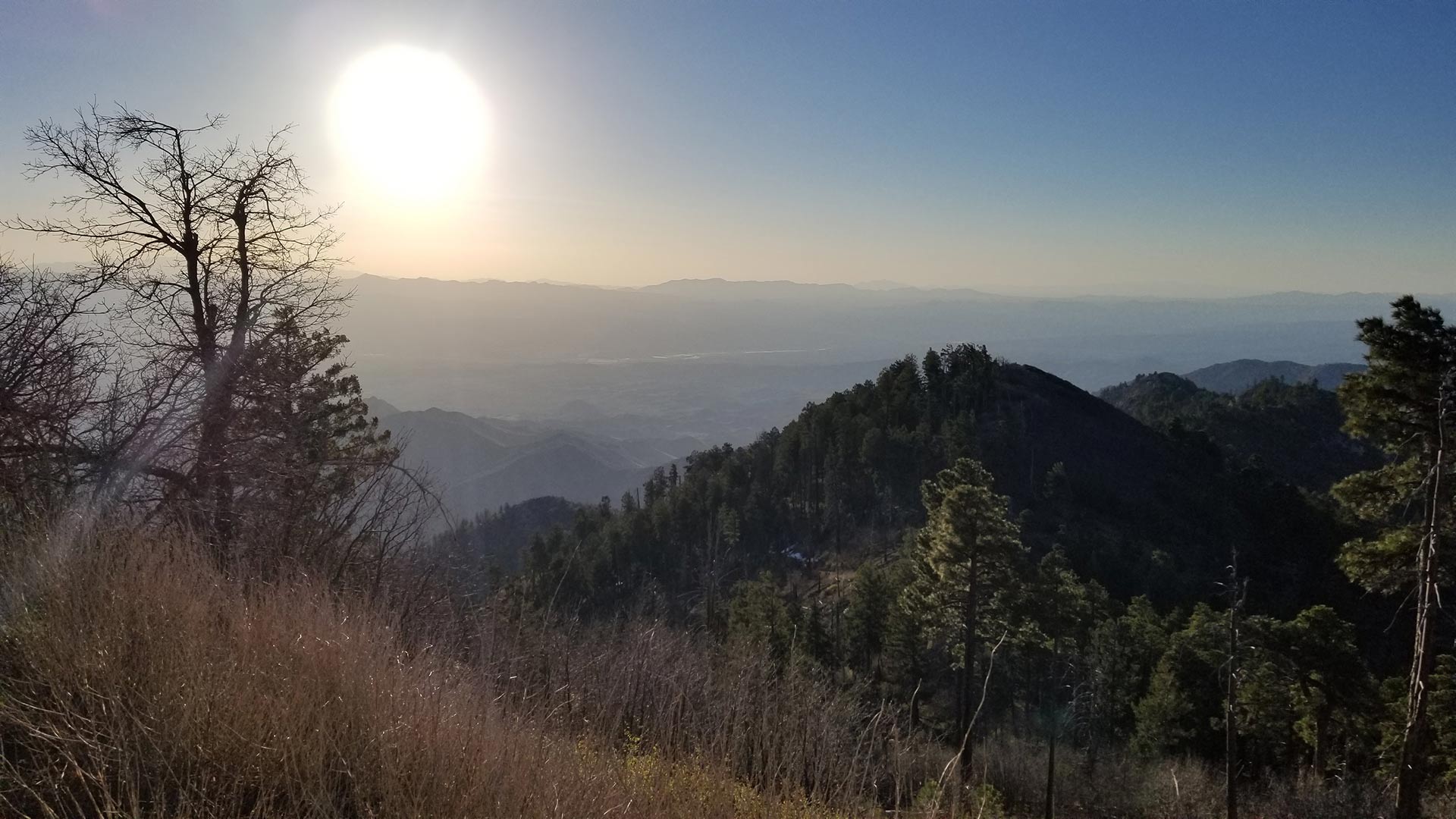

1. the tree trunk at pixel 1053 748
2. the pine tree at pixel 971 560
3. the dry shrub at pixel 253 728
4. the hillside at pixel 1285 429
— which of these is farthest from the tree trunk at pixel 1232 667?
the hillside at pixel 1285 429

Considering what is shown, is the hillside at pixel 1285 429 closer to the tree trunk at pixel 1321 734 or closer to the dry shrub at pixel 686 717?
the tree trunk at pixel 1321 734

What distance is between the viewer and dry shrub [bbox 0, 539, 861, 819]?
2.54 metres

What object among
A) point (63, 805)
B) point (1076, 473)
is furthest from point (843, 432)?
point (63, 805)

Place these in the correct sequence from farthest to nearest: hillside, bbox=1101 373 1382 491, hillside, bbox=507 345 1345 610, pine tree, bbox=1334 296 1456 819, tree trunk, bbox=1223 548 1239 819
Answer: hillside, bbox=1101 373 1382 491
hillside, bbox=507 345 1345 610
tree trunk, bbox=1223 548 1239 819
pine tree, bbox=1334 296 1456 819

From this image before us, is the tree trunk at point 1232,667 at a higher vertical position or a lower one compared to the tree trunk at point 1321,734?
higher

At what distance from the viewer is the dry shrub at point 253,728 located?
8.32 ft

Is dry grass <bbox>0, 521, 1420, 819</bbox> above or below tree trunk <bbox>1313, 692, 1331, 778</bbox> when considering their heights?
above

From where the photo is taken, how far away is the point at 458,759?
9.00 ft

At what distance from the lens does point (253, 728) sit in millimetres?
2744

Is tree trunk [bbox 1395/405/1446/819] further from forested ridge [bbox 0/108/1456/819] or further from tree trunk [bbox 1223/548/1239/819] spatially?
tree trunk [bbox 1223/548/1239/819]

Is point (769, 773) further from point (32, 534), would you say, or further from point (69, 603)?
point (32, 534)

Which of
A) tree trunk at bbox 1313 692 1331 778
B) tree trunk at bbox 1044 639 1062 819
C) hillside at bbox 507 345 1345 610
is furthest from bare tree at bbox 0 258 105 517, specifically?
hillside at bbox 507 345 1345 610

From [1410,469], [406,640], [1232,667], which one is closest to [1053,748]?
[1232,667]

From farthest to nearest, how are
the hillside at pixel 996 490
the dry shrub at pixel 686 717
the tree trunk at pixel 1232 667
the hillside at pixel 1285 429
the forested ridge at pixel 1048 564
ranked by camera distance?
the hillside at pixel 1285 429
the hillside at pixel 996 490
the forested ridge at pixel 1048 564
the tree trunk at pixel 1232 667
the dry shrub at pixel 686 717
